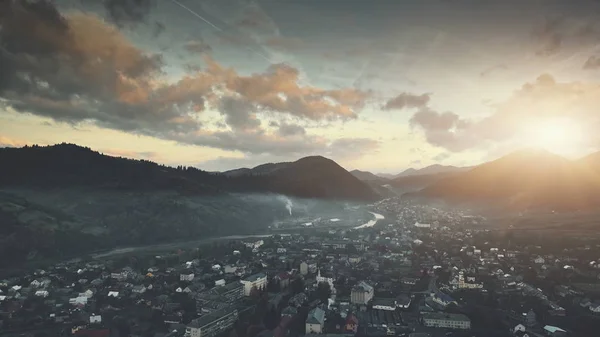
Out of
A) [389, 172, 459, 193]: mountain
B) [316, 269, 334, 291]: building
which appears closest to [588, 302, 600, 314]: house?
[316, 269, 334, 291]: building

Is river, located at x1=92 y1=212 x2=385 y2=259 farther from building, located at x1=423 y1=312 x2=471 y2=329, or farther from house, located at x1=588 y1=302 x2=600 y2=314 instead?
house, located at x1=588 y1=302 x2=600 y2=314

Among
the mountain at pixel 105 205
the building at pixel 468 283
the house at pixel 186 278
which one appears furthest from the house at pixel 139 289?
the building at pixel 468 283

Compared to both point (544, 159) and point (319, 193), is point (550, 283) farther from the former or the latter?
point (544, 159)

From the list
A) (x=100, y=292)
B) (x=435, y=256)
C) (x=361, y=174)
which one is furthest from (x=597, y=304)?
(x=361, y=174)

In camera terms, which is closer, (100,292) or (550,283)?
(100,292)

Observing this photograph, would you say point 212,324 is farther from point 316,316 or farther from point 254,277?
point 254,277

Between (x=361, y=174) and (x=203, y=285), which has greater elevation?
(x=361, y=174)

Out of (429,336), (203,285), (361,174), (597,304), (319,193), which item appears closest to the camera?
(429,336)
